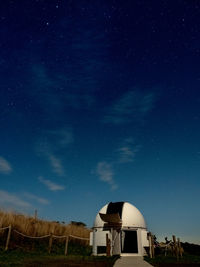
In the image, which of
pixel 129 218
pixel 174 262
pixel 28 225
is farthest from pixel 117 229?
pixel 28 225

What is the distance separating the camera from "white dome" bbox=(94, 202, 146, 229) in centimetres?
1816

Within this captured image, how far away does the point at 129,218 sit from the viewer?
60.1 ft

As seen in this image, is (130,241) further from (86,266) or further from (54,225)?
(86,266)

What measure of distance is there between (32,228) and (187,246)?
16.8 meters

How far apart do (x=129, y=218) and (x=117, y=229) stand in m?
1.27

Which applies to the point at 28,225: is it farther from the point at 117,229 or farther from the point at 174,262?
the point at 174,262

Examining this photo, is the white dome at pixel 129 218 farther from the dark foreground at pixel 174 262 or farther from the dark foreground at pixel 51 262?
the dark foreground at pixel 51 262

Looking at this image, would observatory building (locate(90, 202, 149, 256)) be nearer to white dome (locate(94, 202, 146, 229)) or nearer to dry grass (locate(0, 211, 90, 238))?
white dome (locate(94, 202, 146, 229))

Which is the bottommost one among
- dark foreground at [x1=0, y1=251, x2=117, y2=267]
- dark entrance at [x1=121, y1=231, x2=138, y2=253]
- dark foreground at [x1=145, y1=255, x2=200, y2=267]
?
dark foreground at [x1=0, y1=251, x2=117, y2=267]

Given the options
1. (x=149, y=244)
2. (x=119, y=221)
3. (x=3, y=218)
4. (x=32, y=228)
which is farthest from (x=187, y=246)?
(x=3, y=218)

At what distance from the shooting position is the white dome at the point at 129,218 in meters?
18.2

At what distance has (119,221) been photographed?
57.9ft

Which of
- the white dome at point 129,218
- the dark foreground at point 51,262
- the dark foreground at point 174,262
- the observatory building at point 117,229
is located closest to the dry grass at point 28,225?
the observatory building at point 117,229

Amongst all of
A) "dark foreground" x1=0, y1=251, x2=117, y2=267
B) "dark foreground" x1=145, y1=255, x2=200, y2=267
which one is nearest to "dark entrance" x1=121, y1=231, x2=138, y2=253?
"dark foreground" x1=145, y1=255, x2=200, y2=267
